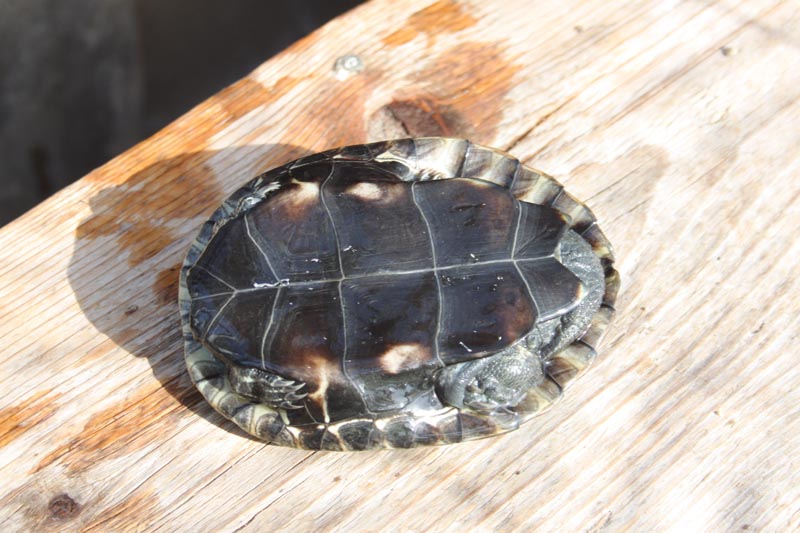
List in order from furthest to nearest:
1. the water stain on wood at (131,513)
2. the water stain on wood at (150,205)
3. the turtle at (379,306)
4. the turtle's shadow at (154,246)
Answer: the water stain on wood at (150,205)
the turtle's shadow at (154,246)
the water stain on wood at (131,513)
the turtle at (379,306)

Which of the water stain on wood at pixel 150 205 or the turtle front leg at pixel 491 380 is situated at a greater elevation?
the water stain on wood at pixel 150 205

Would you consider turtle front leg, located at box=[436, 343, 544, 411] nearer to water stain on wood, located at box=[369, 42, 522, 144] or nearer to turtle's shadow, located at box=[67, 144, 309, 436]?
turtle's shadow, located at box=[67, 144, 309, 436]

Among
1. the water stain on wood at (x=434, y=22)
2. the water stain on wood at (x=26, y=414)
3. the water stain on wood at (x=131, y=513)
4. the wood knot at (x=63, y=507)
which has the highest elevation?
the water stain on wood at (x=434, y=22)

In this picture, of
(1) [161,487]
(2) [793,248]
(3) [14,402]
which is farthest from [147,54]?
(2) [793,248]

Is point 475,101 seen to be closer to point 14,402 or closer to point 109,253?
point 109,253

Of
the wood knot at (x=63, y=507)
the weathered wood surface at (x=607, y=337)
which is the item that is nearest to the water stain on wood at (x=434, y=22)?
the weathered wood surface at (x=607, y=337)

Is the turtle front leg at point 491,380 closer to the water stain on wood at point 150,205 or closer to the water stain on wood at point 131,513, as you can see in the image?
the water stain on wood at point 131,513

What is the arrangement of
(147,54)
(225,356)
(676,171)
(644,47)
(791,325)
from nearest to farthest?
(225,356) → (791,325) → (676,171) → (644,47) → (147,54)

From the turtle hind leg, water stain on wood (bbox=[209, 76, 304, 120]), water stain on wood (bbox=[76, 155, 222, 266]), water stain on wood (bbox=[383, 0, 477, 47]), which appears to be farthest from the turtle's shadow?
water stain on wood (bbox=[383, 0, 477, 47])
